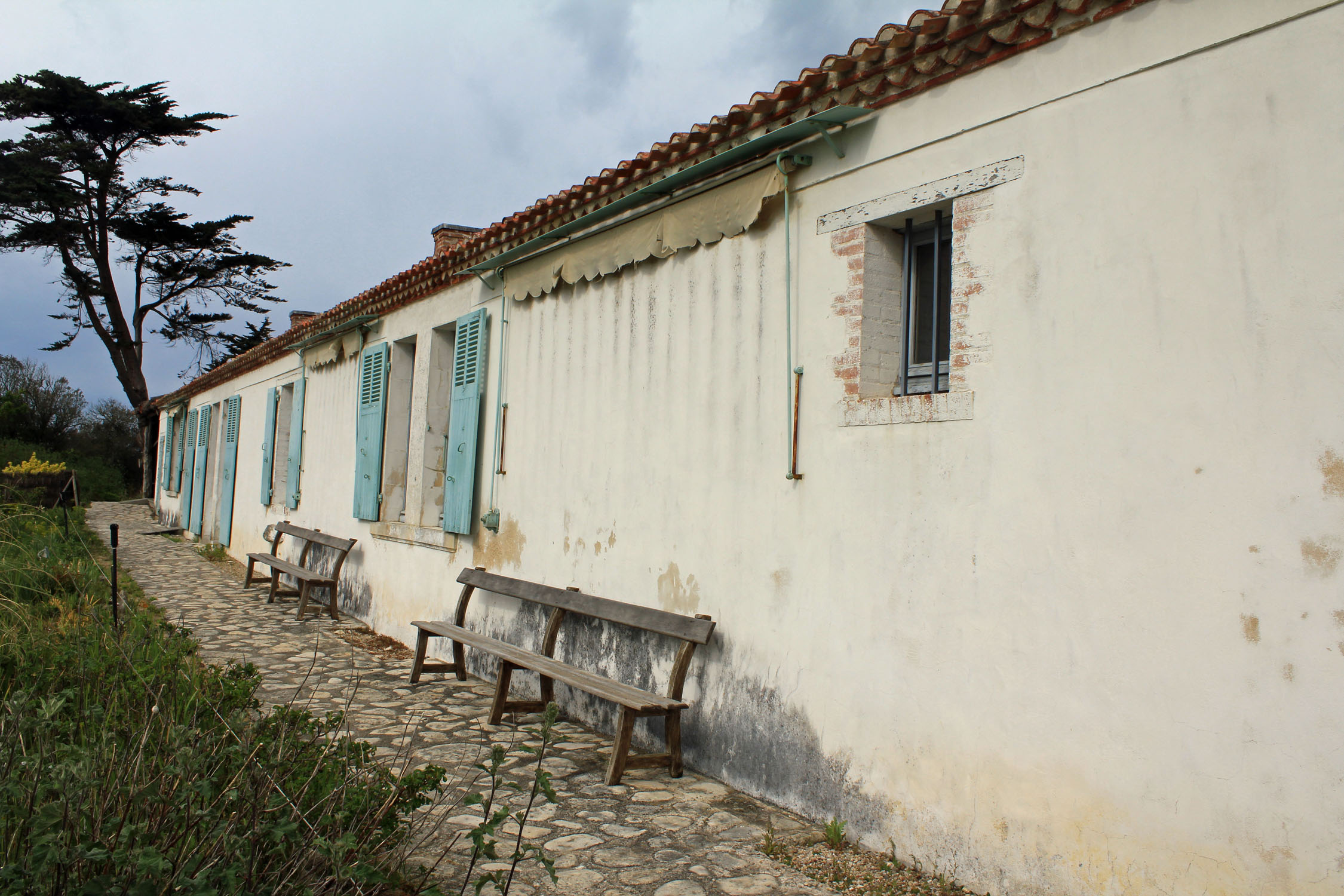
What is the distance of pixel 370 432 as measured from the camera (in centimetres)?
921

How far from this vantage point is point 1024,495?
3.27 meters

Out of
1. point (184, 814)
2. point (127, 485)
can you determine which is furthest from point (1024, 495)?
point (127, 485)

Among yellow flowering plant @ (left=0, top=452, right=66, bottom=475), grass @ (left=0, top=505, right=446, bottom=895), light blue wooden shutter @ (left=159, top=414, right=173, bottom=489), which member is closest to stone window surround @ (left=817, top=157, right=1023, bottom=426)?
grass @ (left=0, top=505, right=446, bottom=895)

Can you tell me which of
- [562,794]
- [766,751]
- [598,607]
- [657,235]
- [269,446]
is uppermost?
[657,235]

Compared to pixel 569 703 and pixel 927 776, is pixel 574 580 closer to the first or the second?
pixel 569 703

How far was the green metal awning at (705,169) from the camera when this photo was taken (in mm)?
4086

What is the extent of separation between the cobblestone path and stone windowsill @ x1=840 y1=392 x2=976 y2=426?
179 cm

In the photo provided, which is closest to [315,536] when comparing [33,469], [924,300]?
[924,300]

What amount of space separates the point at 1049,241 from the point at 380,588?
23.7 feet

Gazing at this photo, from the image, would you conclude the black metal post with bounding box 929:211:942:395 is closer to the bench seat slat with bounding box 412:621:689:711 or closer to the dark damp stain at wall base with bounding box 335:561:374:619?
the bench seat slat with bounding box 412:621:689:711

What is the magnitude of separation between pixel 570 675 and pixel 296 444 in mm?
8238

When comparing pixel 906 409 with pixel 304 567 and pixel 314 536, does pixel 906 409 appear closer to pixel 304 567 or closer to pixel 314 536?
pixel 314 536

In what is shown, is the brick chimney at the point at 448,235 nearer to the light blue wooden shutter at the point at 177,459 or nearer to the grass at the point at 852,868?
the grass at the point at 852,868

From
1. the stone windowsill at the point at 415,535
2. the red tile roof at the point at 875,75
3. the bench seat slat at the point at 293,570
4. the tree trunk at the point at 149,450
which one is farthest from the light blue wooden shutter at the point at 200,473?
the red tile roof at the point at 875,75
